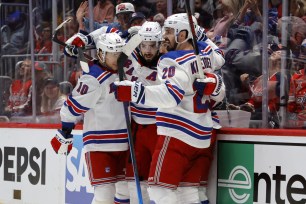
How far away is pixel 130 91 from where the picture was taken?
4.63 metres

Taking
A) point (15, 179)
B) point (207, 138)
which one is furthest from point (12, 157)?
point (207, 138)

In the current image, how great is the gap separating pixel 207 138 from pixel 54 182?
185 cm

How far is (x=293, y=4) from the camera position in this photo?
477 centimetres

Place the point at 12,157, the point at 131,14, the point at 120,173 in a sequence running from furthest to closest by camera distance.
Answer: the point at 12,157 → the point at 131,14 → the point at 120,173

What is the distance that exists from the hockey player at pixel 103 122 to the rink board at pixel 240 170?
567mm

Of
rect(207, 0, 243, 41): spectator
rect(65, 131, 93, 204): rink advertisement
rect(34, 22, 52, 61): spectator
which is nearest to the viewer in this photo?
rect(207, 0, 243, 41): spectator

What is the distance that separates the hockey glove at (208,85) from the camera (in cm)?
467

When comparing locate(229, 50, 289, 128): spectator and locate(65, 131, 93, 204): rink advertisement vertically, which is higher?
locate(229, 50, 289, 128): spectator

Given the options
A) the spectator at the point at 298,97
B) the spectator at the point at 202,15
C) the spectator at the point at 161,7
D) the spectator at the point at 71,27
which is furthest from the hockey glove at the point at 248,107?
the spectator at the point at 71,27

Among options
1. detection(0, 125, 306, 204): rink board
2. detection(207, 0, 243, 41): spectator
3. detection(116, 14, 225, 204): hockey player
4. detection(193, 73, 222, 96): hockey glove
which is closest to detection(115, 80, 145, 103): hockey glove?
detection(116, 14, 225, 204): hockey player

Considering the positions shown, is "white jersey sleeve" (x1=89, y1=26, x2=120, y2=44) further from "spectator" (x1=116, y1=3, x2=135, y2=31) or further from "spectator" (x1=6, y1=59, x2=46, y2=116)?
"spectator" (x1=6, y1=59, x2=46, y2=116)

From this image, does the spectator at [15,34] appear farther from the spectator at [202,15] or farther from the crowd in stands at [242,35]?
the spectator at [202,15]

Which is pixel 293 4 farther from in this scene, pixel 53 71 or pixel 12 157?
pixel 12 157

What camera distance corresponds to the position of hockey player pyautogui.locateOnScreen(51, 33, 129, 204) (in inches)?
200
